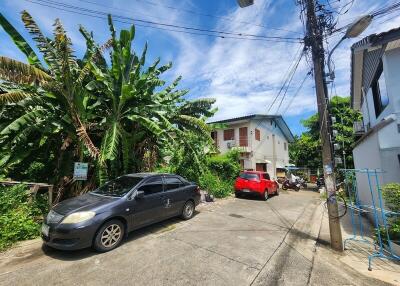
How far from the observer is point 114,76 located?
814 cm

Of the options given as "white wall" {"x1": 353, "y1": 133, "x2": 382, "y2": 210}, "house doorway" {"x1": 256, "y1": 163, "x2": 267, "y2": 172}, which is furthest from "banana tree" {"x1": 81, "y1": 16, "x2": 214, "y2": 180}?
"house doorway" {"x1": 256, "y1": 163, "x2": 267, "y2": 172}

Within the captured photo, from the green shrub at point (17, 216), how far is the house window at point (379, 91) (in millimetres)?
12511

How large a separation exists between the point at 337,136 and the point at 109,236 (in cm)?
2171

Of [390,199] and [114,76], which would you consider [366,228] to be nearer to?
[390,199]

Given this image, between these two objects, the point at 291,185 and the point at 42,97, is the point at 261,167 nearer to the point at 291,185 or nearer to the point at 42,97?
the point at 291,185

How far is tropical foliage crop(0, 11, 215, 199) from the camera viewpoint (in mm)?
6762

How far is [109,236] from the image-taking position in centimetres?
523

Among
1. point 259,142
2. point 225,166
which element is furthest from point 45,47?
point 259,142

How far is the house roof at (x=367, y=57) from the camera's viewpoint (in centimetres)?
762

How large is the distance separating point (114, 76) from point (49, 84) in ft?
6.87

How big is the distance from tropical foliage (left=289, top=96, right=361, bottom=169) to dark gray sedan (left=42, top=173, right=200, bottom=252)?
17.8 meters

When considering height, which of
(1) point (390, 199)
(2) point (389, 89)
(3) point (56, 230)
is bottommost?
(3) point (56, 230)

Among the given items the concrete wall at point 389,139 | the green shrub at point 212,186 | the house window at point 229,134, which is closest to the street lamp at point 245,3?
the concrete wall at point 389,139

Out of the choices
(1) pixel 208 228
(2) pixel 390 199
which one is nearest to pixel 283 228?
(1) pixel 208 228
